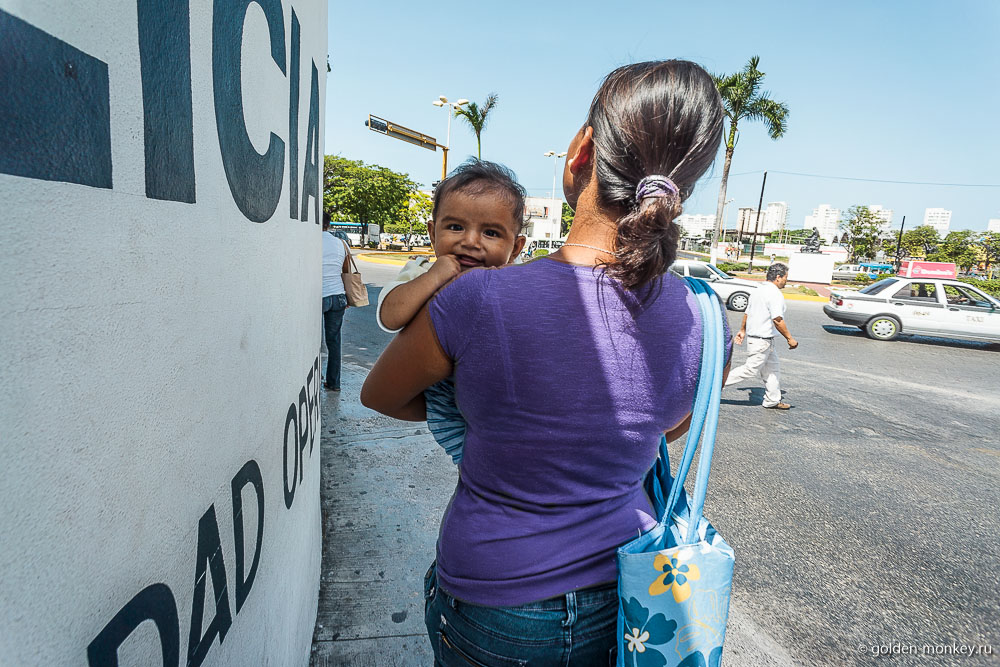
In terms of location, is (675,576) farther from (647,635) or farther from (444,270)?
(444,270)

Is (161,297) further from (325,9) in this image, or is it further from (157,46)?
(325,9)

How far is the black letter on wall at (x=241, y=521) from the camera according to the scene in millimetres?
1133

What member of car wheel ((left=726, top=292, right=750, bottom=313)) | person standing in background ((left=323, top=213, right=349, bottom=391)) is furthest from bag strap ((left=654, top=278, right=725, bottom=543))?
car wheel ((left=726, top=292, right=750, bottom=313))

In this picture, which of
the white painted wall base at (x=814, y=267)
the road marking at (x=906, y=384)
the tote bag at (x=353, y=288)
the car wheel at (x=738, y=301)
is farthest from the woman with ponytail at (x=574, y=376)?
the white painted wall base at (x=814, y=267)

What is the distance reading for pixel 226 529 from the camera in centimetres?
107

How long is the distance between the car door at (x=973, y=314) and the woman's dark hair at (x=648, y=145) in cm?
1318

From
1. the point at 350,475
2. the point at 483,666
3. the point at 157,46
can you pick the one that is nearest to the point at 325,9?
the point at 157,46

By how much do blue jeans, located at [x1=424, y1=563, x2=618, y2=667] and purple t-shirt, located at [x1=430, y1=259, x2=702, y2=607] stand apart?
0.09ft

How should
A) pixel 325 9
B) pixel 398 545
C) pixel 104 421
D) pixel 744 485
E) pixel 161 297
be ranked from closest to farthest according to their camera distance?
1. pixel 104 421
2. pixel 161 297
3. pixel 325 9
4. pixel 398 545
5. pixel 744 485

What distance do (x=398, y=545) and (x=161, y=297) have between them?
8.42 feet

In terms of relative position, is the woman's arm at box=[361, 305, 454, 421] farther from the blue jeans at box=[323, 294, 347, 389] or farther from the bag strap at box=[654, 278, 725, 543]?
the blue jeans at box=[323, 294, 347, 389]

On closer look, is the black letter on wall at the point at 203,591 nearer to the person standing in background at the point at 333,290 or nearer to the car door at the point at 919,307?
the person standing in background at the point at 333,290

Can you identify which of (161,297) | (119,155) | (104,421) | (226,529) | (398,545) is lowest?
(398,545)

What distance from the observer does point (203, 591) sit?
A: 974 mm
